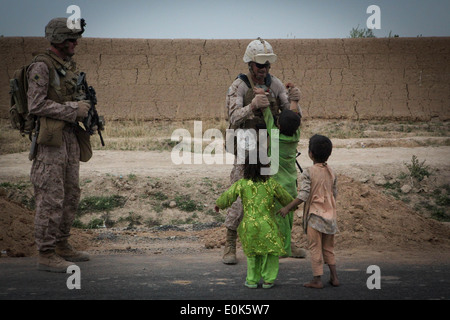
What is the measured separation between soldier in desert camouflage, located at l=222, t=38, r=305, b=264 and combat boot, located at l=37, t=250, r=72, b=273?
1667 millimetres

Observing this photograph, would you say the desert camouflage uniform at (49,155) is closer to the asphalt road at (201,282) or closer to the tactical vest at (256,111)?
the asphalt road at (201,282)

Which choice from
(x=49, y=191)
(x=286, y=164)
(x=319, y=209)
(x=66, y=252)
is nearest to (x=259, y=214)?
(x=319, y=209)

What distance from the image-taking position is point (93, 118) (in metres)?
6.49

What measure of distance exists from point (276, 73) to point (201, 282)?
61.0ft

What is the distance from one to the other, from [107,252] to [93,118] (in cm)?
190

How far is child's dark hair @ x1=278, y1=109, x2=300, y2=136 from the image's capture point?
6.41 meters

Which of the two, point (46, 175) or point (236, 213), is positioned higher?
point (46, 175)

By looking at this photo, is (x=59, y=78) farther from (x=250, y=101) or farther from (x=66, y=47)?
(x=250, y=101)

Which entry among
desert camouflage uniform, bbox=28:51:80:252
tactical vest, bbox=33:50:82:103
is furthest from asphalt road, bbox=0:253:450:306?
tactical vest, bbox=33:50:82:103

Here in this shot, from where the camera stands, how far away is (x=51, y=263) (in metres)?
5.94

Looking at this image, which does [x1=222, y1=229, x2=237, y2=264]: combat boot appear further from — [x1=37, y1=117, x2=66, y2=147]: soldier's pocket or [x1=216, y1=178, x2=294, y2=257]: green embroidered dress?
[x1=37, y1=117, x2=66, y2=147]: soldier's pocket

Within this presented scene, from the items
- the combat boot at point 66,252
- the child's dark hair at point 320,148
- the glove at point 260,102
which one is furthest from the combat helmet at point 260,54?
the combat boot at point 66,252

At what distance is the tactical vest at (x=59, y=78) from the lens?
6.09 m

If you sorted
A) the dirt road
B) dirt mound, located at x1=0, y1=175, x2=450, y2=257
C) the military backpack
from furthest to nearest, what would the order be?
the dirt road → dirt mound, located at x1=0, y1=175, x2=450, y2=257 → the military backpack
